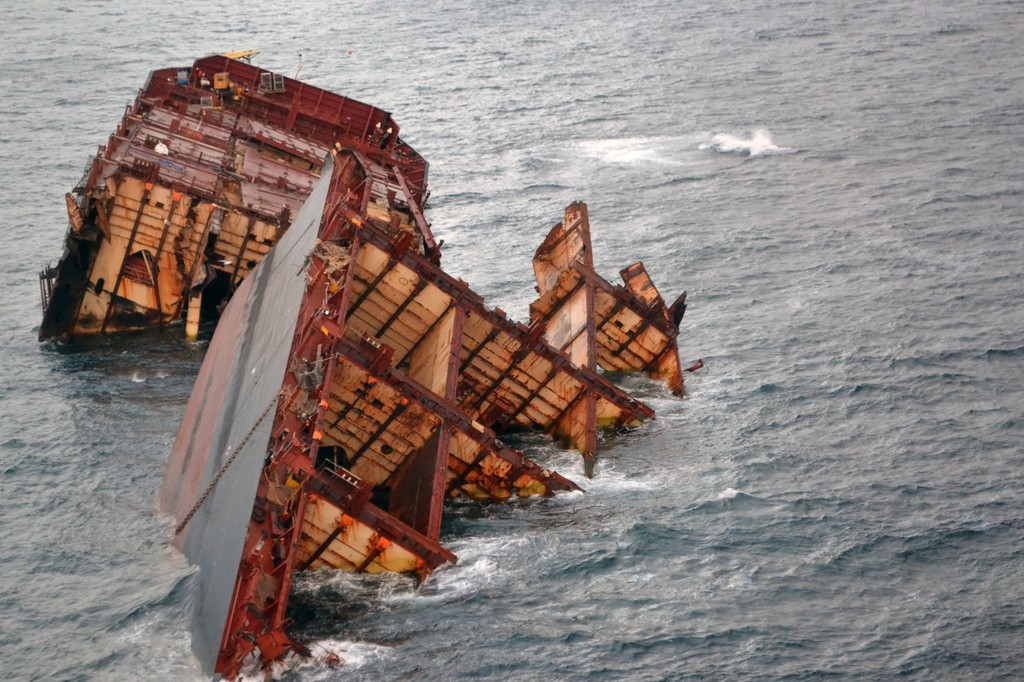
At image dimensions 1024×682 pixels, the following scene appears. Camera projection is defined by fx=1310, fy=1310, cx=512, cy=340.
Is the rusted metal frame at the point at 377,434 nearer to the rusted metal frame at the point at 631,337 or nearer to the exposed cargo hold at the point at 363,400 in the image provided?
the exposed cargo hold at the point at 363,400

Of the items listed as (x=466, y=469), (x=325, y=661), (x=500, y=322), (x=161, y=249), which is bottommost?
(x=325, y=661)

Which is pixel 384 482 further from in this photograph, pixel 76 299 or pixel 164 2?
pixel 164 2

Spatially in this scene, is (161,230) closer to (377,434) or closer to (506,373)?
(506,373)

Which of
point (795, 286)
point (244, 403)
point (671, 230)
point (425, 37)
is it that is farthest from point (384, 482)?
point (425, 37)

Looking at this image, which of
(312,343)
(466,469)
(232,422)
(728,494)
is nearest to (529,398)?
(466,469)

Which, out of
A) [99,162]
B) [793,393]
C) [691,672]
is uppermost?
[99,162]

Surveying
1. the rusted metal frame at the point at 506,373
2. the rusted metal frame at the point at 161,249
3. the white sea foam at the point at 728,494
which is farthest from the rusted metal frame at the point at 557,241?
the white sea foam at the point at 728,494
